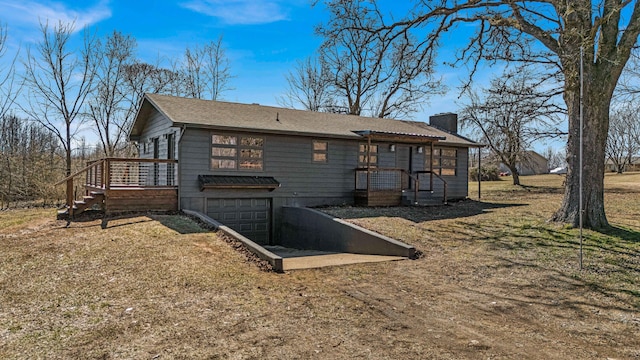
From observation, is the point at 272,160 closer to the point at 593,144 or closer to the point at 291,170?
the point at 291,170

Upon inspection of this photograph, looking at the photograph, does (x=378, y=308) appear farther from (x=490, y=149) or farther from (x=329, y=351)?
(x=490, y=149)

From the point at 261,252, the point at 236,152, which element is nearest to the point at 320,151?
the point at 236,152

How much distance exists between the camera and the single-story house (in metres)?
12.6

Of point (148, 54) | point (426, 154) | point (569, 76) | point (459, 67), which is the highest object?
point (148, 54)

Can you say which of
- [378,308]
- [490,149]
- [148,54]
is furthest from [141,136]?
[490,149]

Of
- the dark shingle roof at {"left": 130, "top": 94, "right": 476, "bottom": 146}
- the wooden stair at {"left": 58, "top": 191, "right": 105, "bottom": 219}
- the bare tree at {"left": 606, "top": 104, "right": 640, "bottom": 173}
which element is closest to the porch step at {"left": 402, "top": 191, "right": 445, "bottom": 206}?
the dark shingle roof at {"left": 130, "top": 94, "right": 476, "bottom": 146}

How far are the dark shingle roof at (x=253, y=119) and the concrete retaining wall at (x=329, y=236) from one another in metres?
2.98

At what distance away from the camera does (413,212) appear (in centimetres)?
1427

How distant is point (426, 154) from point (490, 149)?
40.6ft

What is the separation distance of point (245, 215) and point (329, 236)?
3.17 meters

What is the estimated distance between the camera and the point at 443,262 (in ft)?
28.3

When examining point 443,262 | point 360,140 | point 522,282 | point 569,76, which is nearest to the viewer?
point 522,282

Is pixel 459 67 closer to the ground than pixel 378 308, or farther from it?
farther from it

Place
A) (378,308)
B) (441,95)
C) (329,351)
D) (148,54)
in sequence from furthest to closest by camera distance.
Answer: (441,95) → (148,54) → (378,308) → (329,351)
